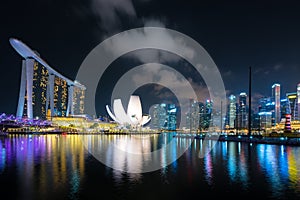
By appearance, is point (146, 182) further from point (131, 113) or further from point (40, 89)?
point (131, 113)

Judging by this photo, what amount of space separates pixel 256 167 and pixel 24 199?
339 inches

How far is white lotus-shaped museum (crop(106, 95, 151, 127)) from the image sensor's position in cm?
8435

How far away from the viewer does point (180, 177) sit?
914cm

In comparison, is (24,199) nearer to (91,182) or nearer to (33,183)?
(33,183)

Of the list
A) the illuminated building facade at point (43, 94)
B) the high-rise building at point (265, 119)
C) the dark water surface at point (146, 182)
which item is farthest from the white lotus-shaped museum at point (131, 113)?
the dark water surface at point (146, 182)

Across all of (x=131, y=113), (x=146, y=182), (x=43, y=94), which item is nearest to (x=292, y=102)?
(x=131, y=113)

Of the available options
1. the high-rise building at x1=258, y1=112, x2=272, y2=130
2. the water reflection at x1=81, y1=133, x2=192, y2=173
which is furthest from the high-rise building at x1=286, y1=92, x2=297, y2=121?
the water reflection at x1=81, y1=133, x2=192, y2=173

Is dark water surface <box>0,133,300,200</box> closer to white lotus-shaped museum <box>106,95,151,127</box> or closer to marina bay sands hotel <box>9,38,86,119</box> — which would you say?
marina bay sands hotel <box>9,38,86,119</box>

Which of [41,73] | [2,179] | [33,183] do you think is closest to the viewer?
[33,183]

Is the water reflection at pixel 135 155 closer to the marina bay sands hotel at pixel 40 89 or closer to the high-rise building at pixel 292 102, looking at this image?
the marina bay sands hotel at pixel 40 89

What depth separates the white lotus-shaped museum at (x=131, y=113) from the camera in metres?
84.3

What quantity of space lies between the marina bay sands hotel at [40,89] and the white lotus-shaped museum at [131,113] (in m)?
14.7

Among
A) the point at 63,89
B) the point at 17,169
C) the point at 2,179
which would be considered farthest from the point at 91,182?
the point at 63,89

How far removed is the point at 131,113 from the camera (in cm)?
8656
